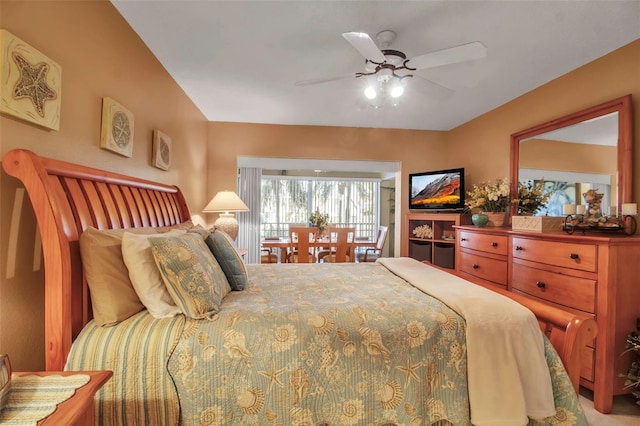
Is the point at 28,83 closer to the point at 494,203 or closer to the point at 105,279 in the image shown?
the point at 105,279

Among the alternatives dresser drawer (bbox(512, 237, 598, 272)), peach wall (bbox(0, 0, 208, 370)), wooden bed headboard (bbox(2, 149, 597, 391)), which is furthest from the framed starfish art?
dresser drawer (bbox(512, 237, 598, 272))

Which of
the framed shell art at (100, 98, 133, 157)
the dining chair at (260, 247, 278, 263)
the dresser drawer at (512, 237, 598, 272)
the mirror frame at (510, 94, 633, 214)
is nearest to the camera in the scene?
the framed shell art at (100, 98, 133, 157)

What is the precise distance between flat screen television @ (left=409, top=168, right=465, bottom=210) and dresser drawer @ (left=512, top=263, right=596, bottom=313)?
1533mm

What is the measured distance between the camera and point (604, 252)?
69.6 inches

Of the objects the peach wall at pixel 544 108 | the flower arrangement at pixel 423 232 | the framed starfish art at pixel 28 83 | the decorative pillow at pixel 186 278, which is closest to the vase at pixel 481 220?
the peach wall at pixel 544 108

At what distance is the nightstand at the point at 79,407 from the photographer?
0.71 m

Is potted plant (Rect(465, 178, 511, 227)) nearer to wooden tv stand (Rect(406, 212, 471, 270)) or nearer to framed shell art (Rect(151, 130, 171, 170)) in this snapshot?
wooden tv stand (Rect(406, 212, 471, 270))

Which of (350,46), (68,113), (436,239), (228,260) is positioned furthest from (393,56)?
(436,239)

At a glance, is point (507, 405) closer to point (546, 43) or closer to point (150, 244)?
point (150, 244)

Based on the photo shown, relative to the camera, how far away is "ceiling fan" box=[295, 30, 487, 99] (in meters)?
1.68

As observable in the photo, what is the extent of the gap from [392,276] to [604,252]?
4.23 feet

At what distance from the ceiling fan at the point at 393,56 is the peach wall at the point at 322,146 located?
208 centimetres

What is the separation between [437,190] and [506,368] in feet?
10.4

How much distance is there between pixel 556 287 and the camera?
6.80 ft
